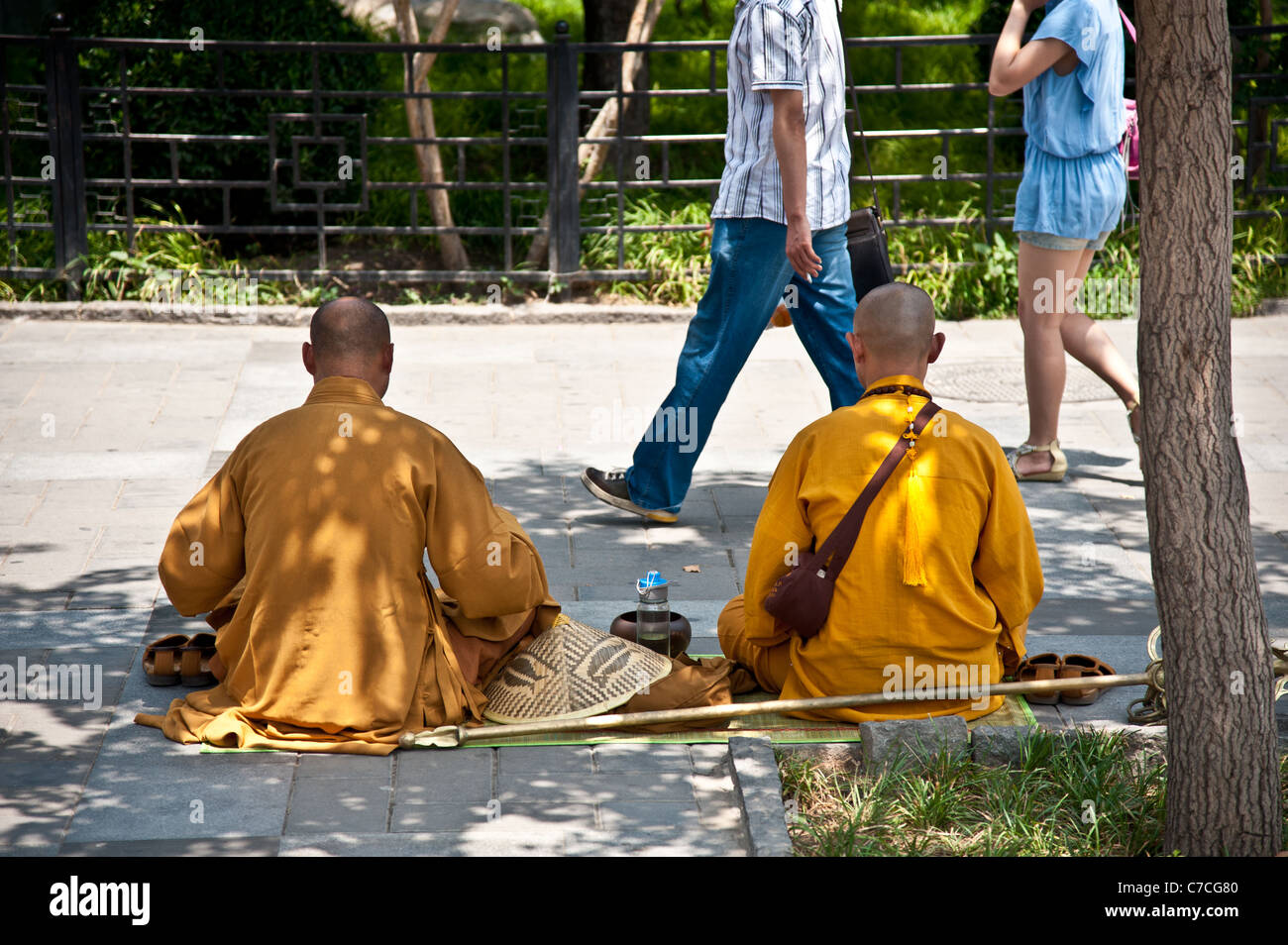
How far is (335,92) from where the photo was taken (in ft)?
31.2

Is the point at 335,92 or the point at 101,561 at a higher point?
the point at 335,92

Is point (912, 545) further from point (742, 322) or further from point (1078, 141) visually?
point (1078, 141)

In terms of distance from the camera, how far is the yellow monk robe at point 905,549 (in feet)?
13.9

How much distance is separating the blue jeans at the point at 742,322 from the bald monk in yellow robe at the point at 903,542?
4.93 feet

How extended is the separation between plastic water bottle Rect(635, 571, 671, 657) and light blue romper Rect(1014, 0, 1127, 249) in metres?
2.86

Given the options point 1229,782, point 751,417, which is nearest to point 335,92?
point 751,417

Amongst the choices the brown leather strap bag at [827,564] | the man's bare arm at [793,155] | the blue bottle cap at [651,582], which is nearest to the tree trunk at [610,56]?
the man's bare arm at [793,155]

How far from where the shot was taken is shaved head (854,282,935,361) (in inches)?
173

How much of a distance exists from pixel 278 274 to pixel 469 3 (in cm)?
571

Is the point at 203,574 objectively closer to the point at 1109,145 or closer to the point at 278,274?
the point at 1109,145

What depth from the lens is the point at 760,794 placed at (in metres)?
3.90

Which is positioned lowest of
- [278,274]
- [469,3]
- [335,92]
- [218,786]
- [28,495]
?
[218,786]

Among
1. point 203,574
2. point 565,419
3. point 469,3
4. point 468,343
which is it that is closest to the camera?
point 203,574

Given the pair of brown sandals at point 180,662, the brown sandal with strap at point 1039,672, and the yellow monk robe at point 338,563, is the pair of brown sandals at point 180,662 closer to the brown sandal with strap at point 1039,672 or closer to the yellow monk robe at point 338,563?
the yellow monk robe at point 338,563
